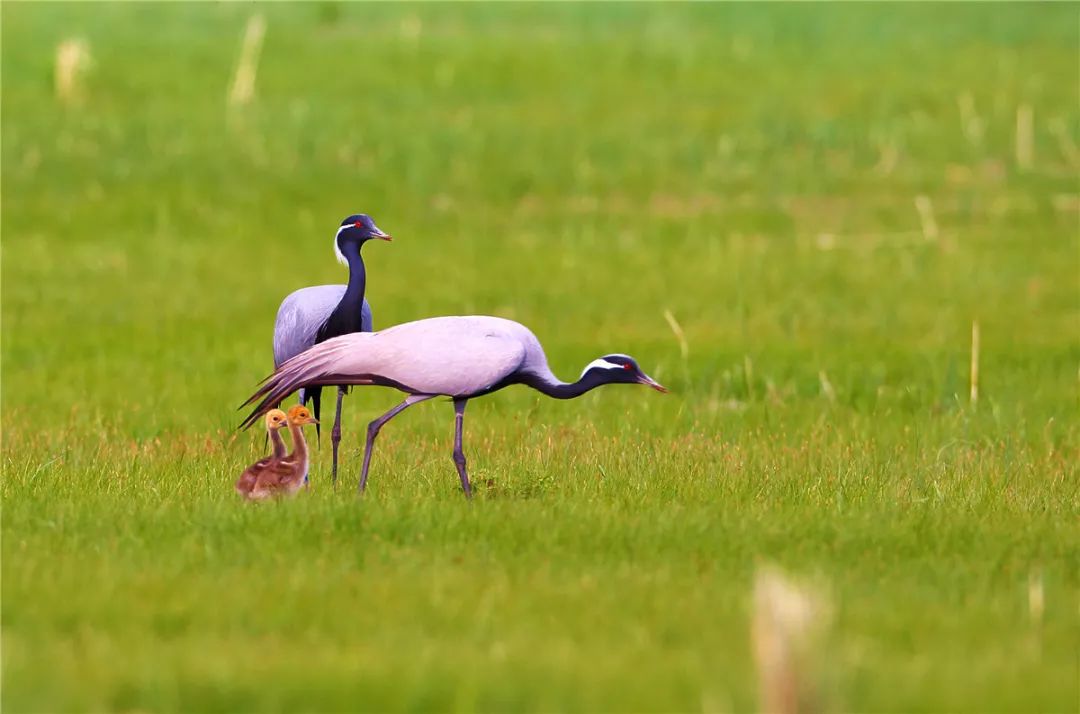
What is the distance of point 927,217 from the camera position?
23.8 meters

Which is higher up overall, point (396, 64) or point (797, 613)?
point (396, 64)

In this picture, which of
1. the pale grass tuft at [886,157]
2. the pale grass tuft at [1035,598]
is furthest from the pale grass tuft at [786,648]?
the pale grass tuft at [886,157]

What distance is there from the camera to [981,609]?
302 inches

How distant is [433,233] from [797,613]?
18.4m

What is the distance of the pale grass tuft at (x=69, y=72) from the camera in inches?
1177

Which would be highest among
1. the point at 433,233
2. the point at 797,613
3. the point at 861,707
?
the point at 433,233

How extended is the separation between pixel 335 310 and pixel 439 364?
112 cm

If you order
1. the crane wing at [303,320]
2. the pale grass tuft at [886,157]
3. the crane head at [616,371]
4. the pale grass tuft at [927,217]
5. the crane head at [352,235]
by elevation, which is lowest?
the crane head at [616,371]

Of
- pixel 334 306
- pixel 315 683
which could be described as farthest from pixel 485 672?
pixel 334 306

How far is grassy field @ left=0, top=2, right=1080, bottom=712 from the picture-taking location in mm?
7184

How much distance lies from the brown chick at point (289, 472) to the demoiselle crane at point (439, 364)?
0.18 meters

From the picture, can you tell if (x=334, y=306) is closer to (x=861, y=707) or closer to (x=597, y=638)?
(x=597, y=638)

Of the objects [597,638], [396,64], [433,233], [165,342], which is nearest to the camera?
[597,638]

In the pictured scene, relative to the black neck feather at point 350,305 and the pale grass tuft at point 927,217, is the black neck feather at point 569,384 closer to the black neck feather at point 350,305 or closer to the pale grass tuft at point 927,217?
the black neck feather at point 350,305
